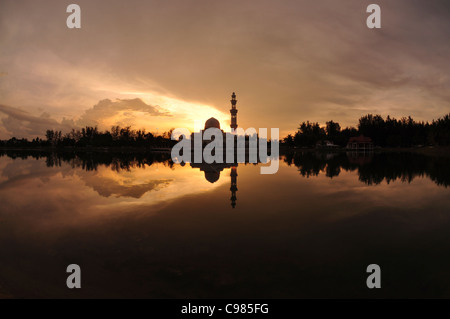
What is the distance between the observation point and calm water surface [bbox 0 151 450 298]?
472cm

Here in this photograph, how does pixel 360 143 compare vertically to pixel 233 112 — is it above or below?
below

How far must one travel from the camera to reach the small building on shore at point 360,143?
263ft

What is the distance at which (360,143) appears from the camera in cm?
8156

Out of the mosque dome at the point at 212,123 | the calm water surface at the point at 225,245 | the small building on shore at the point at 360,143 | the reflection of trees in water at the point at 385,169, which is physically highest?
the mosque dome at the point at 212,123

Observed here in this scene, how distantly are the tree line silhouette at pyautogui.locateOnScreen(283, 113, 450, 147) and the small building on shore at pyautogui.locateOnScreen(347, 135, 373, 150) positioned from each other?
6.02 meters

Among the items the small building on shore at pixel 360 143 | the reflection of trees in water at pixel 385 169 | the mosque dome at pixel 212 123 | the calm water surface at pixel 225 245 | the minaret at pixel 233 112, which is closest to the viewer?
the calm water surface at pixel 225 245

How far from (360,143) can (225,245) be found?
8700 cm

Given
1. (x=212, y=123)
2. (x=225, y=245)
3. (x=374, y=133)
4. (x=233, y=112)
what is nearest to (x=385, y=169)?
(x=225, y=245)

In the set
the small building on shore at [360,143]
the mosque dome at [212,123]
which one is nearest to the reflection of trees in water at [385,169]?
the mosque dome at [212,123]

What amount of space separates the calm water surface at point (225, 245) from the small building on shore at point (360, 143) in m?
76.0

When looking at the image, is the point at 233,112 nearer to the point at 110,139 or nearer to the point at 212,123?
the point at 212,123

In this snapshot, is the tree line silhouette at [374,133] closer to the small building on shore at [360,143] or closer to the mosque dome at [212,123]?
the small building on shore at [360,143]

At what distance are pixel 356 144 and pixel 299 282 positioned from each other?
3432 inches
